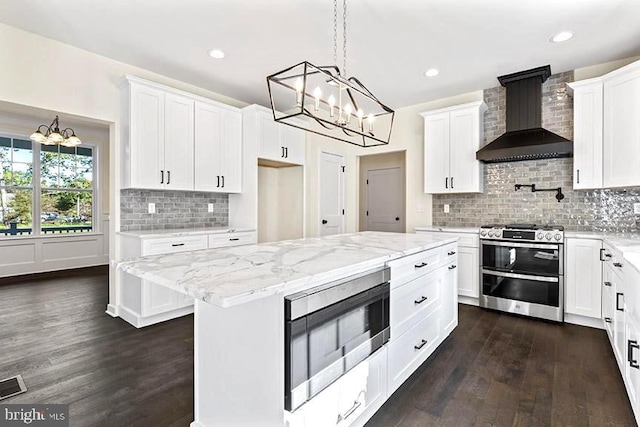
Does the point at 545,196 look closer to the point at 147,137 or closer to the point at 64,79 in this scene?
the point at 147,137

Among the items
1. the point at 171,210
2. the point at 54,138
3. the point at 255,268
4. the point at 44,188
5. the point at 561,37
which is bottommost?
the point at 255,268

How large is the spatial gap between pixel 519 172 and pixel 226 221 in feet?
13.3

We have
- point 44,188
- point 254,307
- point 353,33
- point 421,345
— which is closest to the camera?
point 254,307

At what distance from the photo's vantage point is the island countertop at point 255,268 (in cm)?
108

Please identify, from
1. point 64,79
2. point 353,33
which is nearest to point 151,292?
point 64,79

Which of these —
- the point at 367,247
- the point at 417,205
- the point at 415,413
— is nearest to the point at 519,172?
the point at 417,205

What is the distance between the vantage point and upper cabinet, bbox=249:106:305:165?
442cm

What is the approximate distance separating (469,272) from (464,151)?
156 centimetres

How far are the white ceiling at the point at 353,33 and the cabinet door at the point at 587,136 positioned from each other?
1.41 ft

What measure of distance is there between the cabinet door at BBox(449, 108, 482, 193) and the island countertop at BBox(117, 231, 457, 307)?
96.0 inches

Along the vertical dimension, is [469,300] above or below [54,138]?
below

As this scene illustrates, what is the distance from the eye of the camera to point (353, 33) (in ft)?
9.56

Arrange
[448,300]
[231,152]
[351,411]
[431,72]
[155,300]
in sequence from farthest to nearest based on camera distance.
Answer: [231,152] → [431,72] → [155,300] → [448,300] → [351,411]

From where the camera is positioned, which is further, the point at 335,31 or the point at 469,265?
the point at 469,265
